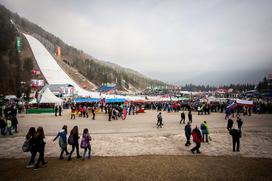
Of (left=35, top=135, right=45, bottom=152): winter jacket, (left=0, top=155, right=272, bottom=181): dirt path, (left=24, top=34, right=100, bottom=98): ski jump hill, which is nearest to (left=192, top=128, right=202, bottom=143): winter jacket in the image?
(left=0, top=155, right=272, bottom=181): dirt path

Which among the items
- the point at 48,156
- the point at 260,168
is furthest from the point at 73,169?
the point at 260,168

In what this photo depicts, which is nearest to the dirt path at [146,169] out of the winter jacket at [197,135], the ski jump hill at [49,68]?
the winter jacket at [197,135]

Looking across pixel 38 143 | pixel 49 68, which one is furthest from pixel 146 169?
pixel 49 68

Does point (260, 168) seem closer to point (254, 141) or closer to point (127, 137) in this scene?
point (254, 141)

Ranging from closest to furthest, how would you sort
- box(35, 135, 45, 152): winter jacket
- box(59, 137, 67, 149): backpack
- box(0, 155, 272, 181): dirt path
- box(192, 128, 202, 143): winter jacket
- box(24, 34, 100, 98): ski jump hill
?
1. box(0, 155, 272, 181): dirt path
2. box(35, 135, 45, 152): winter jacket
3. box(59, 137, 67, 149): backpack
4. box(192, 128, 202, 143): winter jacket
5. box(24, 34, 100, 98): ski jump hill

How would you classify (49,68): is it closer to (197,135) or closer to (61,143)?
(61,143)

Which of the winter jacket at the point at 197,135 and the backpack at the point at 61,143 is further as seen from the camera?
the winter jacket at the point at 197,135

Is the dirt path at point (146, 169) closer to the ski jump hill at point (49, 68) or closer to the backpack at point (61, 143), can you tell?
the backpack at point (61, 143)

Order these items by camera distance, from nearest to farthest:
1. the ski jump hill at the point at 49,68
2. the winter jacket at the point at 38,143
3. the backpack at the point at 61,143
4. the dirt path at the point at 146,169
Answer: the dirt path at the point at 146,169 → the winter jacket at the point at 38,143 → the backpack at the point at 61,143 → the ski jump hill at the point at 49,68

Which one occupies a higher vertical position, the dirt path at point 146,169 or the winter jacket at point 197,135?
the winter jacket at point 197,135

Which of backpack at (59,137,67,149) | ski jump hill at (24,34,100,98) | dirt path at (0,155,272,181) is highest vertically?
ski jump hill at (24,34,100,98)

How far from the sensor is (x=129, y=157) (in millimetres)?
6965

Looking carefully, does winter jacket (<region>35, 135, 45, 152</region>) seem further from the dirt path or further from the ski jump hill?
the ski jump hill

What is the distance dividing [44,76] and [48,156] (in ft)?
185
